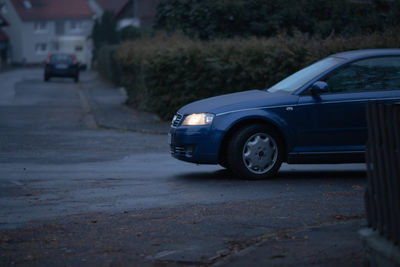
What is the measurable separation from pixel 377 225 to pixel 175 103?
13900 millimetres

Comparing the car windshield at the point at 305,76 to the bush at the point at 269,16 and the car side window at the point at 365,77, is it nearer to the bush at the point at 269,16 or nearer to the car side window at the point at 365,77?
the car side window at the point at 365,77

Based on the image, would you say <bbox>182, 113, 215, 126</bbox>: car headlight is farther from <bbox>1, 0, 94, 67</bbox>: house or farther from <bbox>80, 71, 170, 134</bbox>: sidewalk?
<bbox>1, 0, 94, 67</bbox>: house

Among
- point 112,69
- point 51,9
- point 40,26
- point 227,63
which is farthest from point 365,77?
point 51,9

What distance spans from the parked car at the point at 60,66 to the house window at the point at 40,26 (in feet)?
183

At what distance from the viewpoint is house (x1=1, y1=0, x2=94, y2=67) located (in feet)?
325

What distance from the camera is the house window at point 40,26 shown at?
102 metres

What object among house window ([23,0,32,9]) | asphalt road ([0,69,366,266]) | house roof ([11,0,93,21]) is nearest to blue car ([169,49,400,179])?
asphalt road ([0,69,366,266])

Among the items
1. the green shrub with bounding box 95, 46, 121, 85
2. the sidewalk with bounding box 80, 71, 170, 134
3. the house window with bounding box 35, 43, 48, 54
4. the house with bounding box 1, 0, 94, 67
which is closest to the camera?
the sidewalk with bounding box 80, 71, 170, 134

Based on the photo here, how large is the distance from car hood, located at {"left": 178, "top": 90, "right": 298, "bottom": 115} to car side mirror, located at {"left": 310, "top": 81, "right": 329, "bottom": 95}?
0.82 feet

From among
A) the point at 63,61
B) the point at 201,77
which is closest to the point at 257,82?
the point at 201,77

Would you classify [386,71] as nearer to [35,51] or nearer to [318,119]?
[318,119]

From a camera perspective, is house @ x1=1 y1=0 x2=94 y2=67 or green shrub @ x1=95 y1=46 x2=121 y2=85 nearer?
green shrub @ x1=95 y1=46 x2=121 y2=85

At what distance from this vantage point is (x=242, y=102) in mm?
9828

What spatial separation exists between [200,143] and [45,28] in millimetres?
96377
